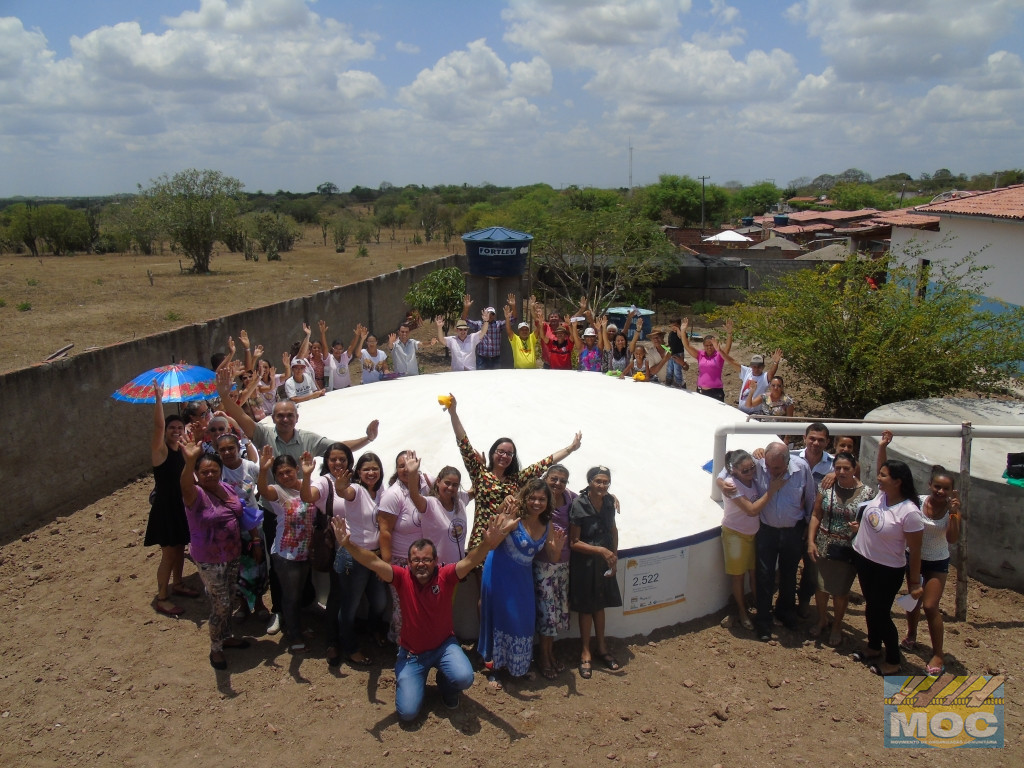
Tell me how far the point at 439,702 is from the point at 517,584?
2.75 feet

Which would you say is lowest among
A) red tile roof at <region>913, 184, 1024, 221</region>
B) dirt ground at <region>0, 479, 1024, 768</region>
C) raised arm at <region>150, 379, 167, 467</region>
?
dirt ground at <region>0, 479, 1024, 768</region>

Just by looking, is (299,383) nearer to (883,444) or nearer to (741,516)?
(741,516)

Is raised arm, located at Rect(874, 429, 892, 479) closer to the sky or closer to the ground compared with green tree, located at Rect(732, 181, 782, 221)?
closer to the ground

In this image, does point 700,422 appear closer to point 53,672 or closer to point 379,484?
point 379,484

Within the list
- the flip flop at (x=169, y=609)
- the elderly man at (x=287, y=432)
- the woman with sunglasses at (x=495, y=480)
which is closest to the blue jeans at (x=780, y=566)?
the woman with sunglasses at (x=495, y=480)

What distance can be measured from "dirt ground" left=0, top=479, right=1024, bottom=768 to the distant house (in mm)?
10142

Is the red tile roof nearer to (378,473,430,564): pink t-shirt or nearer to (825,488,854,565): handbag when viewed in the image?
(825,488,854,565): handbag

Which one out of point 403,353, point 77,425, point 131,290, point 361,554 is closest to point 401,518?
point 361,554

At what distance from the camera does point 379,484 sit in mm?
4734

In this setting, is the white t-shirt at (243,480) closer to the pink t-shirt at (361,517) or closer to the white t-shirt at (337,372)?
the pink t-shirt at (361,517)

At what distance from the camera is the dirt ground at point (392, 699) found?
4.09m

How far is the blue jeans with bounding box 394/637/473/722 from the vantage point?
4.27 m

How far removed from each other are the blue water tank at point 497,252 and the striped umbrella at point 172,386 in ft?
28.9

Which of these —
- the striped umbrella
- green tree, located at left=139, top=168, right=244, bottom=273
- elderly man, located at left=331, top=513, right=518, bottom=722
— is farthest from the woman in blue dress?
green tree, located at left=139, top=168, right=244, bottom=273
